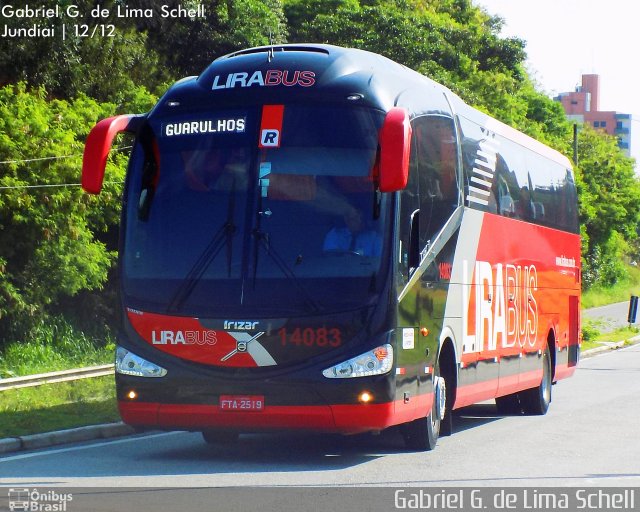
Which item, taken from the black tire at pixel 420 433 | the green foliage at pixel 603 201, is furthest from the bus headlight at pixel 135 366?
the green foliage at pixel 603 201

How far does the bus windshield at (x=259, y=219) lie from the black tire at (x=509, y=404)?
795cm

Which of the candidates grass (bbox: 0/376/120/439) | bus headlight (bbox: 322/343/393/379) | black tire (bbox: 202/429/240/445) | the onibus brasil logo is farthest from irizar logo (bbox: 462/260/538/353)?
the onibus brasil logo

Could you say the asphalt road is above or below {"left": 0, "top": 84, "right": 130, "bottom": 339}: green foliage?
below

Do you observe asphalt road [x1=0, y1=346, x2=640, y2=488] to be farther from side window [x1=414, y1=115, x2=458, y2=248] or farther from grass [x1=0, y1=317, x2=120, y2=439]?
side window [x1=414, y1=115, x2=458, y2=248]

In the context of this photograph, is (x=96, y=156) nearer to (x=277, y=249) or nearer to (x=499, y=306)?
(x=277, y=249)

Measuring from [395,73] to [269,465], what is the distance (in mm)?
4014

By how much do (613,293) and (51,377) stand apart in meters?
66.2

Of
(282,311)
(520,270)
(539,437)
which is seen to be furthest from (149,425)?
(520,270)

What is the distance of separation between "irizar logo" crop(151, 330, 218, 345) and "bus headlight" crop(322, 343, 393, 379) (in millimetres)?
1060

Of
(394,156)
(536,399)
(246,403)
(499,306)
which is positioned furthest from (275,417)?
(536,399)

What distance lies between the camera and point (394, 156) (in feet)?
35.4

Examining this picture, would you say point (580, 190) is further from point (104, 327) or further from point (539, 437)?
point (539, 437)

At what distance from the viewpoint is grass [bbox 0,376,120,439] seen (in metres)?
14.1

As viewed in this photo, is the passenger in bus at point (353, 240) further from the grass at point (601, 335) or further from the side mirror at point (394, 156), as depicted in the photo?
the grass at point (601, 335)
